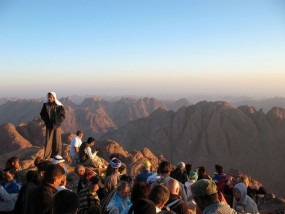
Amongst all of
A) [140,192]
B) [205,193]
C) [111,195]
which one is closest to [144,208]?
[140,192]

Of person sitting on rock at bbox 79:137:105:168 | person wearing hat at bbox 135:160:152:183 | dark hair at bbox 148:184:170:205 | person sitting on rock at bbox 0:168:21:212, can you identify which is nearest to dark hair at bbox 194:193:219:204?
dark hair at bbox 148:184:170:205

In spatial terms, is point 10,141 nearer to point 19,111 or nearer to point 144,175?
point 144,175

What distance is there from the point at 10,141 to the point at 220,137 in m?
31.6

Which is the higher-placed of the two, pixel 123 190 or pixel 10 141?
pixel 123 190

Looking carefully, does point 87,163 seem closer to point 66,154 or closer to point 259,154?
point 66,154

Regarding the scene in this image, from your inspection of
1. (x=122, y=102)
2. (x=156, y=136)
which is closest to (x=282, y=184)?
(x=156, y=136)

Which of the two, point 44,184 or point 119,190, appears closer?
point 44,184

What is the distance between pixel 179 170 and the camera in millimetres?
8414

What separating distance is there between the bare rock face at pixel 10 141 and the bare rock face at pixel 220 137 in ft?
81.6

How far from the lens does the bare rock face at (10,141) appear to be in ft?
105

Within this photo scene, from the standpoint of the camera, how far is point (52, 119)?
34.6ft

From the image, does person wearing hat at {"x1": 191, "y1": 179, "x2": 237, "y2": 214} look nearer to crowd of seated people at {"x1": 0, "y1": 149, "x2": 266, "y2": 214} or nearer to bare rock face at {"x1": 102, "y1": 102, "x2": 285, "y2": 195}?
crowd of seated people at {"x1": 0, "y1": 149, "x2": 266, "y2": 214}

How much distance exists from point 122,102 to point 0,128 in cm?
9603

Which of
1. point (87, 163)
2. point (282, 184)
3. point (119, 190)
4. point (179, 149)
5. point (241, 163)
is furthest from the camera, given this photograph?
point (179, 149)
